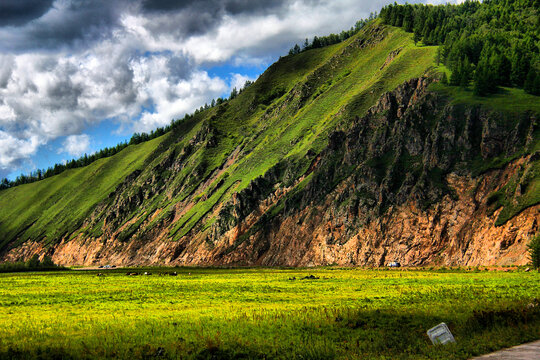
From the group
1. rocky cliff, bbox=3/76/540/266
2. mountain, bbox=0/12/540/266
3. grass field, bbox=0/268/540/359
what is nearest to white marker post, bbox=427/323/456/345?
grass field, bbox=0/268/540/359

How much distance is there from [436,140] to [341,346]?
115m

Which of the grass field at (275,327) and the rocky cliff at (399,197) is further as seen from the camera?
the rocky cliff at (399,197)

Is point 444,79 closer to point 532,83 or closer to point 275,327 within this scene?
point 532,83

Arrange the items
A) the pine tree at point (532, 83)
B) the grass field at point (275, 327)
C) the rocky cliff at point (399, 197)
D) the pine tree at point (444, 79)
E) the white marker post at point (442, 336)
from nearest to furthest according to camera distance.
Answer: the grass field at point (275, 327)
the white marker post at point (442, 336)
the rocky cliff at point (399, 197)
the pine tree at point (532, 83)
the pine tree at point (444, 79)

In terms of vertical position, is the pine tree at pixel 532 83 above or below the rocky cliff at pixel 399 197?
above

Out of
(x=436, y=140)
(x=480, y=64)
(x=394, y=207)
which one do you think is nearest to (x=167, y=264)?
(x=394, y=207)

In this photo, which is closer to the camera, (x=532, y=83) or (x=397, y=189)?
(x=397, y=189)

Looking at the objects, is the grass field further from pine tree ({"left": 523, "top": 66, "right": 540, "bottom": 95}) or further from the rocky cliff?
pine tree ({"left": 523, "top": 66, "right": 540, "bottom": 95})

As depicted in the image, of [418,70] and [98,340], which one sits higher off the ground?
[418,70]

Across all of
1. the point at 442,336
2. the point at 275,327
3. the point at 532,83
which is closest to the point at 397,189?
the point at 532,83

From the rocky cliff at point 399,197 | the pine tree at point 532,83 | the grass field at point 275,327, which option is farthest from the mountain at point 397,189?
the grass field at point 275,327

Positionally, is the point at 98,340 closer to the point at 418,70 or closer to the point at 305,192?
the point at 305,192

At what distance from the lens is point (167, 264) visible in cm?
18212

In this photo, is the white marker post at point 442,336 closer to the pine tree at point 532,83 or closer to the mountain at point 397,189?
the mountain at point 397,189
